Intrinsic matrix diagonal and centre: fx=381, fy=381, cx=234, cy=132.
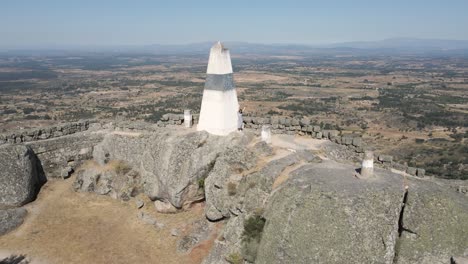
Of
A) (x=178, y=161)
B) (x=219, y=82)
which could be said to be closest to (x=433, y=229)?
(x=178, y=161)

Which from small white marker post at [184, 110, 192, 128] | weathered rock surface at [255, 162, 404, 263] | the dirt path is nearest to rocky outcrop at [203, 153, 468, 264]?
weathered rock surface at [255, 162, 404, 263]

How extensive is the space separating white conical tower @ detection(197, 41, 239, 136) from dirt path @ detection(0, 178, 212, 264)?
4080 millimetres

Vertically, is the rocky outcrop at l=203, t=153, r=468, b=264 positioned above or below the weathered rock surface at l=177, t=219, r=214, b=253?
above

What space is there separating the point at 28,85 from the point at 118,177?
123 m

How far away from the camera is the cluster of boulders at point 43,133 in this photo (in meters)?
20.3

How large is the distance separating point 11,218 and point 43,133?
19.5ft

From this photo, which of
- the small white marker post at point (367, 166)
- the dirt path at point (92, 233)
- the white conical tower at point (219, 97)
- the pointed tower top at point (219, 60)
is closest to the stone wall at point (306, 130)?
the white conical tower at point (219, 97)

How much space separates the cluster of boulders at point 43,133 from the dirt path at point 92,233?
3391mm

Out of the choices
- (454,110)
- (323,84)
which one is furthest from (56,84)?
(454,110)

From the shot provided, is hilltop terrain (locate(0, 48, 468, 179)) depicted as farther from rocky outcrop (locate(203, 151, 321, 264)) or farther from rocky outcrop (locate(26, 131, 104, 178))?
rocky outcrop (locate(26, 131, 104, 178))

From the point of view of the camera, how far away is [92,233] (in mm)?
16406

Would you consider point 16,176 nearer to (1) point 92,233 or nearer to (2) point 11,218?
(2) point 11,218

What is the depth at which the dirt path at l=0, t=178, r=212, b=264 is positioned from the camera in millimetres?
14812

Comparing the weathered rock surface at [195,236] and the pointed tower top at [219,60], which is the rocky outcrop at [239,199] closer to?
the weathered rock surface at [195,236]
